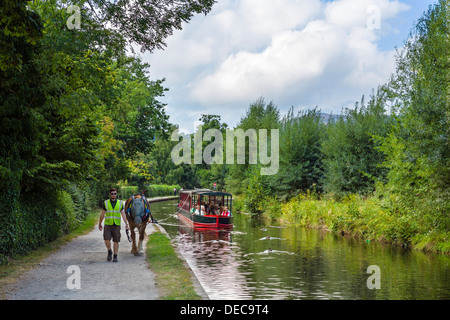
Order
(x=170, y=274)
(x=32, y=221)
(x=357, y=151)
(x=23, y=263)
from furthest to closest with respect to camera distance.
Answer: (x=357, y=151) < (x=32, y=221) < (x=23, y=263) < (x=170, y=274)

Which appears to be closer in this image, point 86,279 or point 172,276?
point 86,279

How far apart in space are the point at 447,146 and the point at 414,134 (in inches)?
58.0

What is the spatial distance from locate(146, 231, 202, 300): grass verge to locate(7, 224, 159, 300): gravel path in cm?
21

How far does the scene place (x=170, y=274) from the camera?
11.2 m

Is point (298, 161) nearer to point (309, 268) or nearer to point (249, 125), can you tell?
point (249, 125)

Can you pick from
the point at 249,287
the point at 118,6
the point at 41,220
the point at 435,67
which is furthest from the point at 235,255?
the point at 435,67

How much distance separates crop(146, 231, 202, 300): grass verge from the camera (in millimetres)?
8930

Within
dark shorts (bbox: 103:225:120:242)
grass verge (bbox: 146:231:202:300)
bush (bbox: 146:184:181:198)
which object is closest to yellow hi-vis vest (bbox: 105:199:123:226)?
dark shorts (bbox: 103:225:120:242)

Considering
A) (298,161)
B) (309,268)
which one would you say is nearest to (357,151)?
(298,161)

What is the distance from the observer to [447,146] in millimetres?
18594

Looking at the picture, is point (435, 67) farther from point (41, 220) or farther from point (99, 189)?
point (99, 189)

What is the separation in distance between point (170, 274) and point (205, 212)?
860 inches

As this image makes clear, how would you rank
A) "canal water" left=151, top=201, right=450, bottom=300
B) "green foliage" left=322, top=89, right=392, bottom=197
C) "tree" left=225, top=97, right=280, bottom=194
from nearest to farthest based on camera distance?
"canal water" left=151, top=201, right=450, bottom=300 < "green foliage" left=322, top=89, right=392, bottom=197 < "tree" left=225, top=97, right=280, bottom=194

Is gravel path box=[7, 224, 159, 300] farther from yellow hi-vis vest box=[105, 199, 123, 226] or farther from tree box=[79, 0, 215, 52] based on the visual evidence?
tree box=[79, 0, 215, 52]
